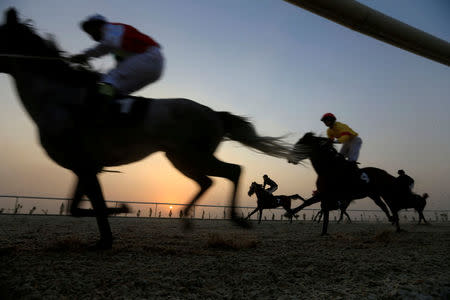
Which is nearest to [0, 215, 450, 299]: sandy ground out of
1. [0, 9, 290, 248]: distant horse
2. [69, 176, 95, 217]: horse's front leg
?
[69, 176, 95, 217]: horse's front leg

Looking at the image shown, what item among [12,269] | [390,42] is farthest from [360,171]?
[12,269]

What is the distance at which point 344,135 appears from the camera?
22.1 ft

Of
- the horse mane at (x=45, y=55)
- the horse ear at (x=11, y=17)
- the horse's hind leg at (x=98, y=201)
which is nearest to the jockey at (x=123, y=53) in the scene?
the horse mane at (x=45, y=55)

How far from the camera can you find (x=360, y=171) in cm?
693

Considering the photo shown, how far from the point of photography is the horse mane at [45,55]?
3117mm

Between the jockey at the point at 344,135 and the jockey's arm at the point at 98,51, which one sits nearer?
the jockey's arm at the point at 98,51

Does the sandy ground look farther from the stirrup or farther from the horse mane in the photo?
the horse mane

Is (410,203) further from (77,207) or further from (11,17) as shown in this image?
(11,17)

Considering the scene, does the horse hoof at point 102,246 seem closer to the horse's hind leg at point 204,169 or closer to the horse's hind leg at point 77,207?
the horse's hind leg at point 77,207

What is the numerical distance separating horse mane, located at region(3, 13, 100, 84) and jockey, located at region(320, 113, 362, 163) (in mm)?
5352

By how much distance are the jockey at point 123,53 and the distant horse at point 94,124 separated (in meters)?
0.22

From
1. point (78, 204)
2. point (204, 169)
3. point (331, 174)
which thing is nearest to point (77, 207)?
point (78, 204)

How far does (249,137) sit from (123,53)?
167 centimetres

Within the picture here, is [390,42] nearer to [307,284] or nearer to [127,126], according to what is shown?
[307,284]
